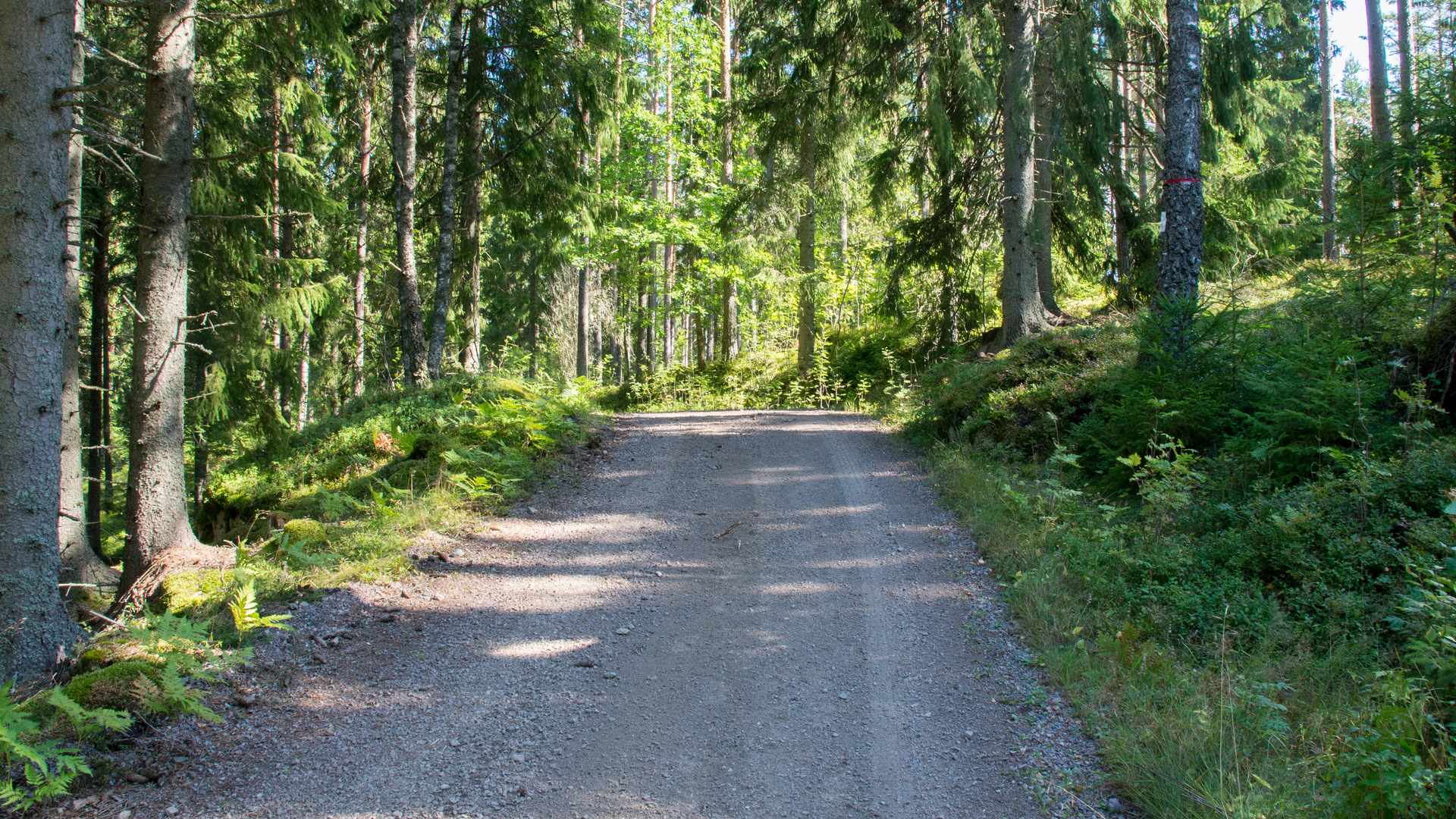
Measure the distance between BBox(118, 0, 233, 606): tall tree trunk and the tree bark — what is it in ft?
33.7

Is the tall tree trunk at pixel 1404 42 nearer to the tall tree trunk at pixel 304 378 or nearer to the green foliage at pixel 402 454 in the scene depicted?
the green foliage at pixel 402 454

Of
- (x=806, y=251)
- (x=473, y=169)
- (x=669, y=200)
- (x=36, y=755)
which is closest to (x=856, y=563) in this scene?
(x=36, y=755)

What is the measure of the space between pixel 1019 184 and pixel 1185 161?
171 inches

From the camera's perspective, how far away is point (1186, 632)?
16.3 feet

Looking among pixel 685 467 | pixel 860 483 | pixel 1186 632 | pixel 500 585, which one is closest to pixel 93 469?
pixel 685 467

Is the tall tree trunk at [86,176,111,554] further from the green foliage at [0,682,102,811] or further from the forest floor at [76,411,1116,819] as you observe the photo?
the green foliage at [0,682,102,811]

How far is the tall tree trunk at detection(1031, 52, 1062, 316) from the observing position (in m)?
14.1


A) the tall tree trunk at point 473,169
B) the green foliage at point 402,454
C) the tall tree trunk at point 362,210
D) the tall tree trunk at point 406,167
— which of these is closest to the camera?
the green foliage at point 402,454

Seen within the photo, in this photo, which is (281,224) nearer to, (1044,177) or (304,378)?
(304,378)

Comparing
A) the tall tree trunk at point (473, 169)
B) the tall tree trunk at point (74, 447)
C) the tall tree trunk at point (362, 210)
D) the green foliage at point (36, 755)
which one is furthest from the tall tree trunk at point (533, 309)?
the green foliage at point (36, 755)

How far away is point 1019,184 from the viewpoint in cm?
1297

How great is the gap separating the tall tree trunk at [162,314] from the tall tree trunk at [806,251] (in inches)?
518

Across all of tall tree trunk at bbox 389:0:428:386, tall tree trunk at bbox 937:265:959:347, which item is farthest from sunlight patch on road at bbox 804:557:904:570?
tall tree trunk at bbox 937:265:959:347

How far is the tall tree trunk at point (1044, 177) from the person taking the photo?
14086 millimetres
